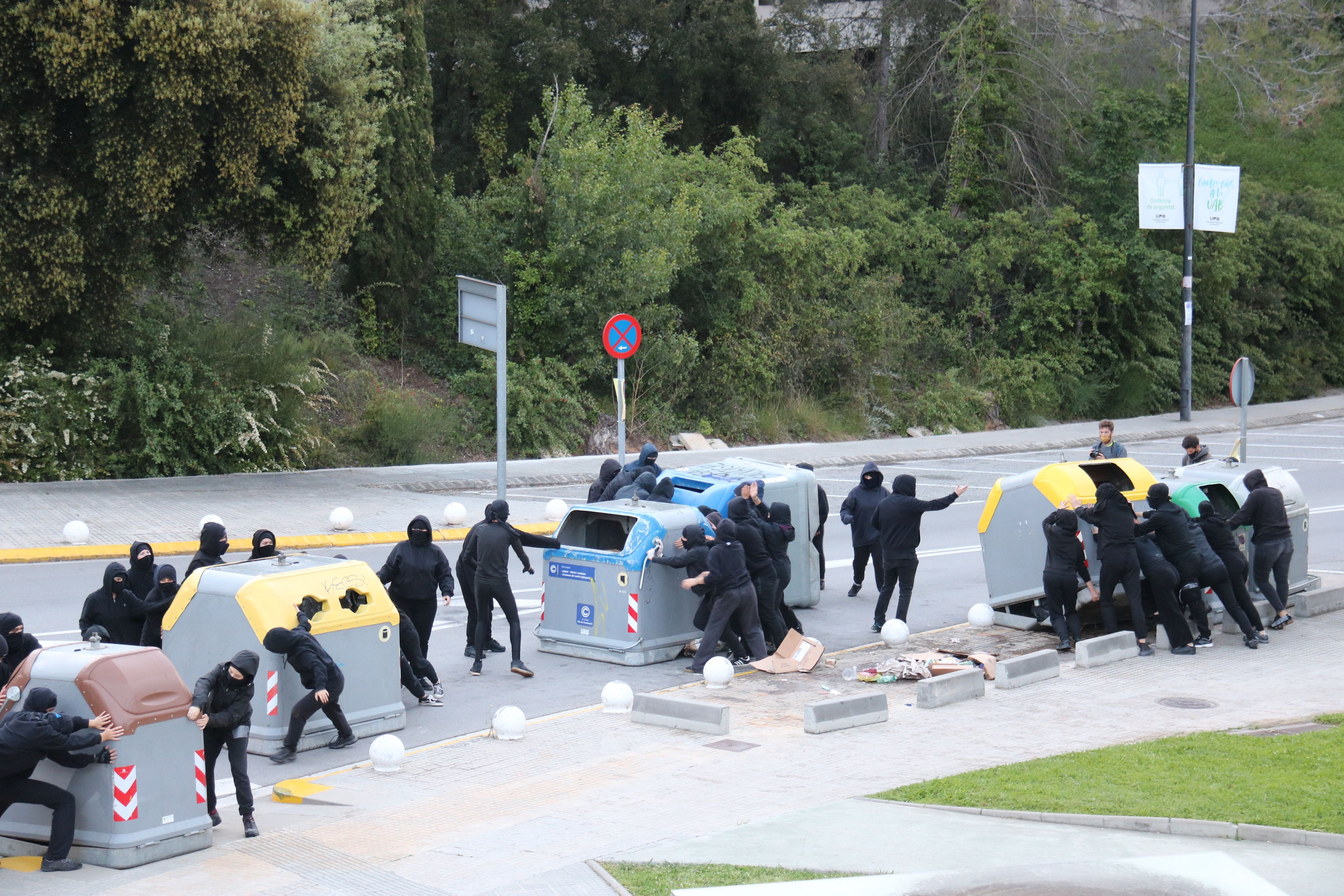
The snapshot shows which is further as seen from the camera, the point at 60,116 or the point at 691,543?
the point at 60,116

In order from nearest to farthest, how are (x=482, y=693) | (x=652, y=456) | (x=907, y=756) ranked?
(x=907, y=756)
(x=482, y=693)
(x=652, y=456)

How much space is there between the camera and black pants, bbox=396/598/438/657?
11.1 m

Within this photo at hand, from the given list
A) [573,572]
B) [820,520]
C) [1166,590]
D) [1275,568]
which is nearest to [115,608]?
[573,572]

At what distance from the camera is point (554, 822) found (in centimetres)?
790

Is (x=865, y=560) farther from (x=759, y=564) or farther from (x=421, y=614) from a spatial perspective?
(x=421, y=614)

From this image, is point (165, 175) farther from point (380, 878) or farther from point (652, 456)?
point (380, 878)

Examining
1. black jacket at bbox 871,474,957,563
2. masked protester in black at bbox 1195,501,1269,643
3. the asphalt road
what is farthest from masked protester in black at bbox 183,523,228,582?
masked protester in black at bbox 1195,501,1269,643

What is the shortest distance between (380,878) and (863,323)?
2600cm

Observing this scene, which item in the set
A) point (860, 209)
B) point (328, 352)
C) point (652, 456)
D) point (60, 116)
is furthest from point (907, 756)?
point (860, 209)

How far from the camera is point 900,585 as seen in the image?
13.6 meters

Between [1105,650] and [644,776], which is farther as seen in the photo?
[1105,650]

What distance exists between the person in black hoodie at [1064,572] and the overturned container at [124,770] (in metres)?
7.82

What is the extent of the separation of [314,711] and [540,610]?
5020 mm

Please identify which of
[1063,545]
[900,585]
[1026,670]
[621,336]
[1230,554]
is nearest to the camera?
[1026,670]
